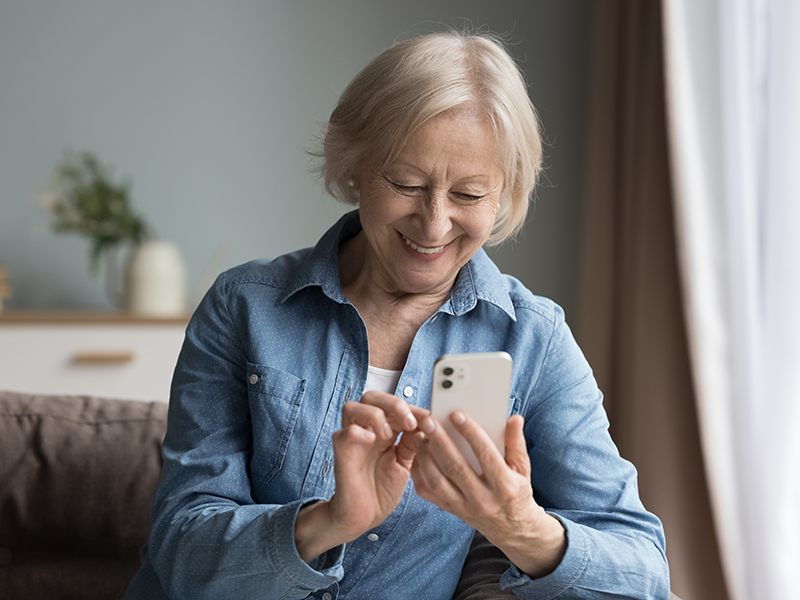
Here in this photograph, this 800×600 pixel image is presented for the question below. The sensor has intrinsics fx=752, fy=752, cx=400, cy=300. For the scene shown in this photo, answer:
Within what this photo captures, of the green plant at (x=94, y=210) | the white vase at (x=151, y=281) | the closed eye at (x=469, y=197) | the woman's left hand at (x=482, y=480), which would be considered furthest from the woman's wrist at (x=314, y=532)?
the green plant at (x=94, y=210)

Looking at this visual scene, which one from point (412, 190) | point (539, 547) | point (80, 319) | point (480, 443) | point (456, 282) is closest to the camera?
point (480, 443)

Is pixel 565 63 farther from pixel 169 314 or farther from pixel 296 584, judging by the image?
A: pixel 296 584

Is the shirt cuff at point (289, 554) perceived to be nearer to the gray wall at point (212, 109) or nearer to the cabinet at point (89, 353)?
the cabinet at point (89, 353)

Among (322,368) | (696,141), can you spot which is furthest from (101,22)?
(322,368)

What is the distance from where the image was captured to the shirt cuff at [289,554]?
86 centimetres

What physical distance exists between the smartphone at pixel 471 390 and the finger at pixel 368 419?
64mm

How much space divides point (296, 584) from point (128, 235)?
2342 millimetres

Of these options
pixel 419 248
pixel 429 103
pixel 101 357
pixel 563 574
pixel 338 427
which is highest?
pixel 429 103

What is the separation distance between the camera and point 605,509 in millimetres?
1005

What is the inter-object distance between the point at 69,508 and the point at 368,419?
78 centimetres

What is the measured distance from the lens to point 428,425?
77 cm

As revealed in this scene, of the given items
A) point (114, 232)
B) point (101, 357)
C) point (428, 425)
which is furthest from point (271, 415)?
point (114, 232)

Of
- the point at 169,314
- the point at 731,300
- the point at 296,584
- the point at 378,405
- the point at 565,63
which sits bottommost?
the point at 169,314

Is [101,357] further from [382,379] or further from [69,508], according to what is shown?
[382,379]
